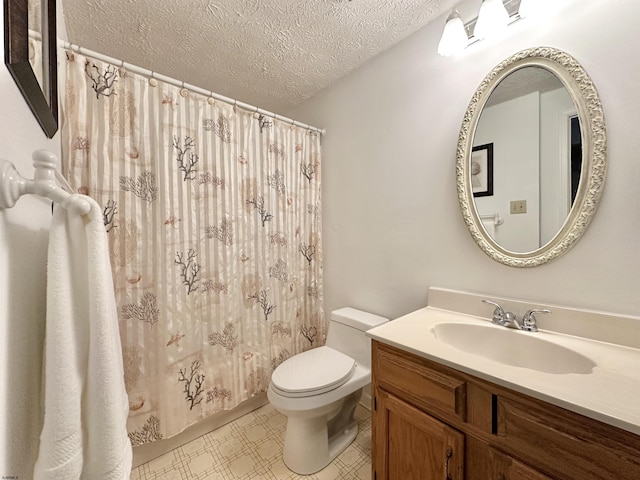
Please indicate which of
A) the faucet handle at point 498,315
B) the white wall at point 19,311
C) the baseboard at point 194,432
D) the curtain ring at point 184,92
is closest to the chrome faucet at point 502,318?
the faucet handle at point 498,315

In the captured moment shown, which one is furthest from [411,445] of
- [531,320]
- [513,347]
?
[531,320]

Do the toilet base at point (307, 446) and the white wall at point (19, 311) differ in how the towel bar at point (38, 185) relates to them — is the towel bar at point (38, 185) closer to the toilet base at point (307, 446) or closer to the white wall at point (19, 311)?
the white wall at point (19, 311)

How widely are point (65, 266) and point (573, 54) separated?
1681mm

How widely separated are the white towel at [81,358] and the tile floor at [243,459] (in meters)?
1.08

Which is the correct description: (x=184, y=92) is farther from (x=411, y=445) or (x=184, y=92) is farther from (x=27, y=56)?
(x=411, y=445)

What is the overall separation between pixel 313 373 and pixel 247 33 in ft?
6.00

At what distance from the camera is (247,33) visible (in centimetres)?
140

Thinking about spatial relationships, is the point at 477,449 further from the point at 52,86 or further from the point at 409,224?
the point at 52,86

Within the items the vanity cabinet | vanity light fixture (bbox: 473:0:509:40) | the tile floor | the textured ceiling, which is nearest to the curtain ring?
the textured ceiling

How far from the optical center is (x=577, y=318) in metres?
0.97

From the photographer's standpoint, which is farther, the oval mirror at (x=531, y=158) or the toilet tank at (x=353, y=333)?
the toilet tank at (x=353, y=333)

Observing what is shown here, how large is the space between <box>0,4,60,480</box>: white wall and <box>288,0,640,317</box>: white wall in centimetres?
145

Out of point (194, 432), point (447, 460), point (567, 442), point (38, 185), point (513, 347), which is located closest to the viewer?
point (38, 185)

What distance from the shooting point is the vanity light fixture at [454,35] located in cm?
114
